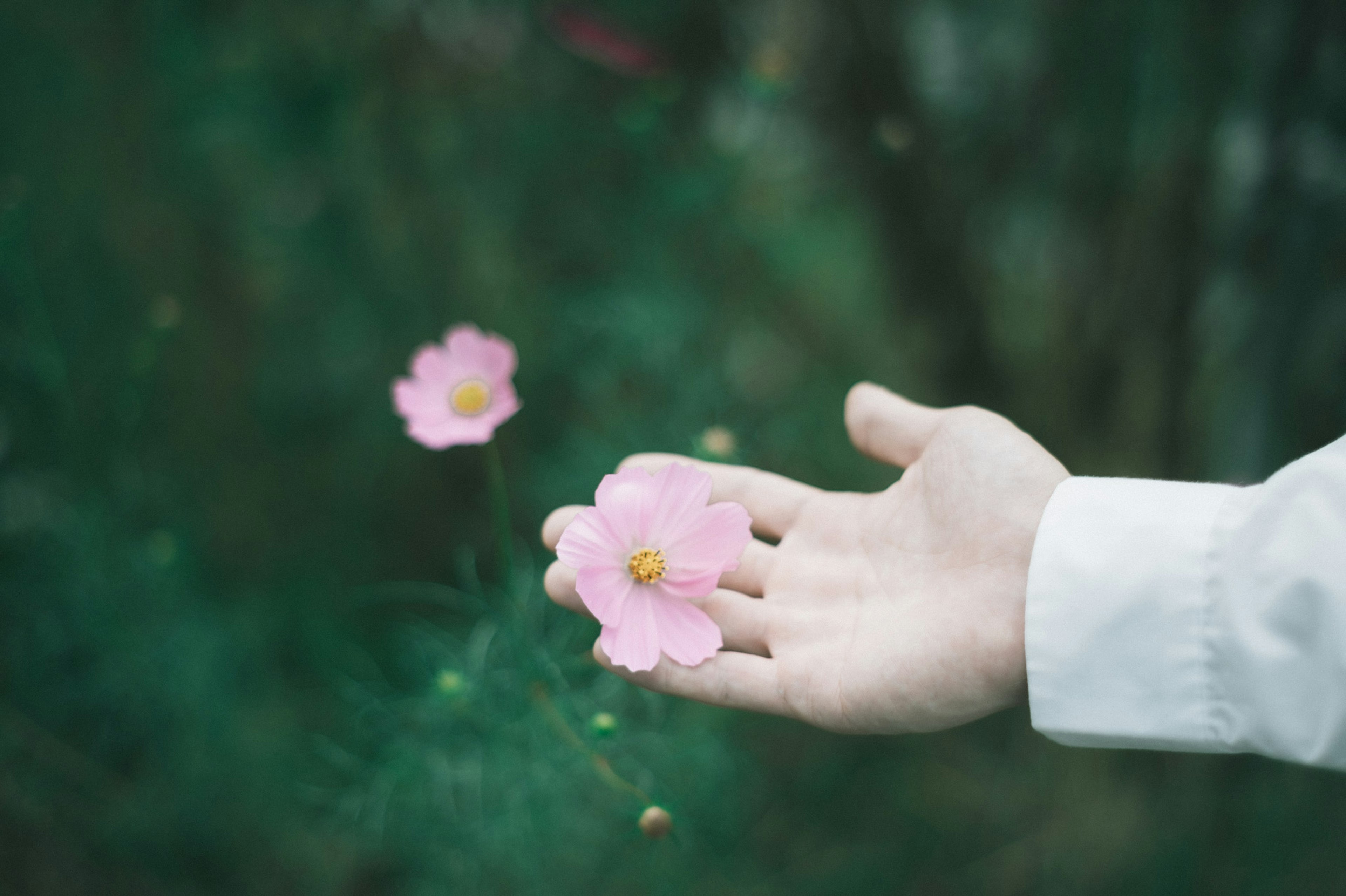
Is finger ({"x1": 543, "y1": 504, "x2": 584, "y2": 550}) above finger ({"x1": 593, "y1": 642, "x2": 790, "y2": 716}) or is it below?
above

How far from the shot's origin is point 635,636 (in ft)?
2.49

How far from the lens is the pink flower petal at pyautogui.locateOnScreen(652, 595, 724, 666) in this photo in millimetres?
754

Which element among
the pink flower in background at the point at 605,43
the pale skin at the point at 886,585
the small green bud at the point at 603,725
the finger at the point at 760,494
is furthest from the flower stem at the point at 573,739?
the pink flower in background at the point at 605,43

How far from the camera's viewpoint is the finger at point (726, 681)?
75 centimetres

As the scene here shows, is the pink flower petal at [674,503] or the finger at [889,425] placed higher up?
the finger at [889,425]

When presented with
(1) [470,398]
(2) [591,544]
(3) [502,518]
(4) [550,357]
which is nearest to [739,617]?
(2) [591,544]

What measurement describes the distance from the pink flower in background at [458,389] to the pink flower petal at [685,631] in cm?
29

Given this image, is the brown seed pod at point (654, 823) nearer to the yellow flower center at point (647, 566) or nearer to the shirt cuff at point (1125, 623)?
the yellow flower center at point (647, 566)

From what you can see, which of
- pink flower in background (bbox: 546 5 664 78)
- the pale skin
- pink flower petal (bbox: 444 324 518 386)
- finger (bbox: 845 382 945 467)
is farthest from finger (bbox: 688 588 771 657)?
pink flower in background (bbox: 546 5 664 78)

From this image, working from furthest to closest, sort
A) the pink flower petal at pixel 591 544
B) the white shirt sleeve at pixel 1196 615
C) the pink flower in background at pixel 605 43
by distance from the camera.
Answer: the pink flower in background at pixel 605 43 < the pink flower petal at pixel 591 544 < the white shirt sleeve at pixel 1196 615

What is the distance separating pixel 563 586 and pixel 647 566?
3.4 inches

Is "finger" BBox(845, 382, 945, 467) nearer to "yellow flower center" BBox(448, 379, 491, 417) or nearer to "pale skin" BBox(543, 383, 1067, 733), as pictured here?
"pale skin" BBox(543, 383, 1067, 733)

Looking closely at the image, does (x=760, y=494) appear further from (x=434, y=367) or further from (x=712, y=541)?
(x=434, y=367)

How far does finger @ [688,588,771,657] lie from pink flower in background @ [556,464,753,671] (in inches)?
1.2
